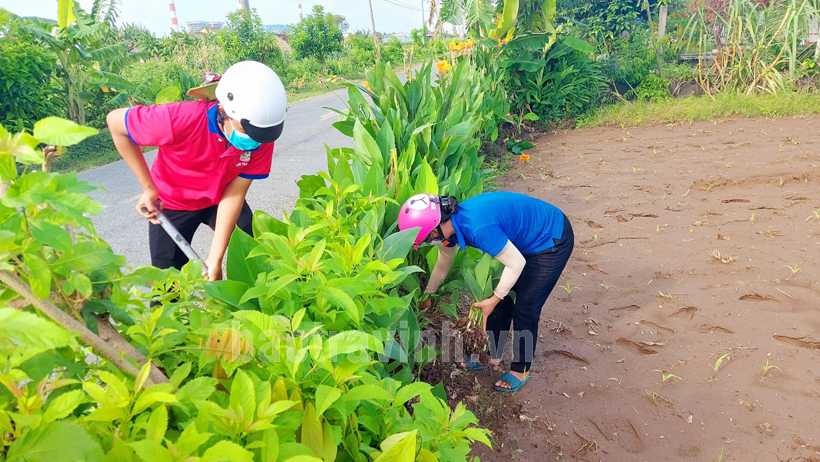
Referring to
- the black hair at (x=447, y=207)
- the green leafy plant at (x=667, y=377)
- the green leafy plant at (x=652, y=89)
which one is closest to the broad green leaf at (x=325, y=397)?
the black hair at (x=447, y=207)

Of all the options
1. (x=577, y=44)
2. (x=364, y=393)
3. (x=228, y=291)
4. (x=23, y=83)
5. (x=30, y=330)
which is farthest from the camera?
(x=577, y=44)

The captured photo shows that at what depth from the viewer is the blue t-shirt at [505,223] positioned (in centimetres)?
237

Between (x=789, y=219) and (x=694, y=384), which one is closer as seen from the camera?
(x=694, y=384)

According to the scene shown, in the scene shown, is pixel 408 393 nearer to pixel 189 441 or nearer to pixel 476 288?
pixel 189 441

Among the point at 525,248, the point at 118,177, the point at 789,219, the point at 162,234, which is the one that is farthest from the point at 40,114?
→ the point at 789,219

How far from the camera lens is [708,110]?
337 inches

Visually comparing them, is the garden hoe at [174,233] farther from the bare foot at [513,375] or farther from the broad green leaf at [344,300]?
the bare foot at [513,375]

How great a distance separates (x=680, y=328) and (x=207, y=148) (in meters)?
2.96

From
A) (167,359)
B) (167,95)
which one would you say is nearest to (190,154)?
(167,95)

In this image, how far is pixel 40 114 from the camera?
8117 mm

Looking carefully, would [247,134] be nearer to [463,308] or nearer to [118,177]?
[463,308]

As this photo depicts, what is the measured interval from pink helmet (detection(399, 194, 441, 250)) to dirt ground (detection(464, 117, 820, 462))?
107cm

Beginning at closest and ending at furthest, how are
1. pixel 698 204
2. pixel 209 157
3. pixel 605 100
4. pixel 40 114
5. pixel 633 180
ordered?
pixel 209 157 → pixel 698 204 → pixel 633 180 → pixel 40 114 → pixel 605 100

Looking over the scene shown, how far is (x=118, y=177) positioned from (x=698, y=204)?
7202 millimetres
